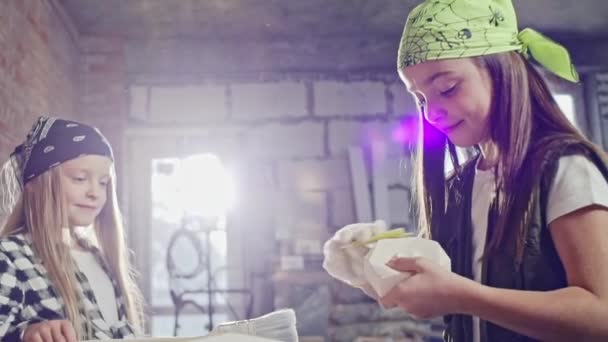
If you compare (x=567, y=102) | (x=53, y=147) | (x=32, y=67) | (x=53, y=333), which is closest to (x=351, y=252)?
(x=53, y=333)

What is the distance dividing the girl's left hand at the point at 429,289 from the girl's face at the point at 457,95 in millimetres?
243

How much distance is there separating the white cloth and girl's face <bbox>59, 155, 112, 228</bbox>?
0.09 m

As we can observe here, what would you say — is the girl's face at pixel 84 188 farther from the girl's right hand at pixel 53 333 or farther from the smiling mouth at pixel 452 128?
the smiling mouth at pixel 452 128

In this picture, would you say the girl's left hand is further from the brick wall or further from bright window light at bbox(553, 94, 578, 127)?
bright window light at bbox(553, 94, 578, 127)

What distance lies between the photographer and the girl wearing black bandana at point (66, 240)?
4.20 feet

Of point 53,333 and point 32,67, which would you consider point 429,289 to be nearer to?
point 53,333

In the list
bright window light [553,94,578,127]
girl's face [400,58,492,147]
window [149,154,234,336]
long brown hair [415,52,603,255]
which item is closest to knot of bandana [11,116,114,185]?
girl's face [400,58,492,147]

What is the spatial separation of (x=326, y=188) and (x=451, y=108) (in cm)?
301

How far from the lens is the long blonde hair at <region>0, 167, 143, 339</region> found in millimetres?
1329

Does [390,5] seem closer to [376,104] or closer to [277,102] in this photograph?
[376,104]

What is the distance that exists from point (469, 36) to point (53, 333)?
2.59 ft

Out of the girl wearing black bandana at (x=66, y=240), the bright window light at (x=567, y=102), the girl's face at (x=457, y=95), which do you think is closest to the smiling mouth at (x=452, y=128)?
the girl's face at (x=457, y=95)

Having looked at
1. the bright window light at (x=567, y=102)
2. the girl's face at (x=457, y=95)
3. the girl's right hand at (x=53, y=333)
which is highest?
the bright window light at (x=567, y=102)

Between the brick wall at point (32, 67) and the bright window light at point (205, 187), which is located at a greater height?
the brick wall at point (32, 67)
